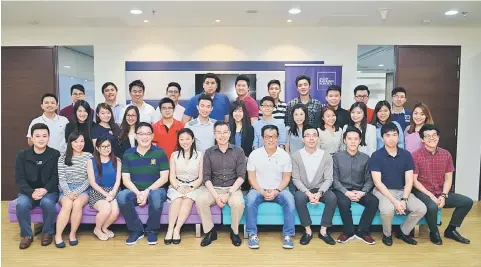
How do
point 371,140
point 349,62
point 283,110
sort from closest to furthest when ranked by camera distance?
point 371,140
point 283,110
point 349,62

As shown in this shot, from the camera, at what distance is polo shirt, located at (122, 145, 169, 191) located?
4121mm

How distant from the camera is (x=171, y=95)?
5172mm

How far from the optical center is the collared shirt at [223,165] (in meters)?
4.14

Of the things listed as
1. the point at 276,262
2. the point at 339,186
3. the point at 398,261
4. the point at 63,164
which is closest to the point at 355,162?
the point at 339,186

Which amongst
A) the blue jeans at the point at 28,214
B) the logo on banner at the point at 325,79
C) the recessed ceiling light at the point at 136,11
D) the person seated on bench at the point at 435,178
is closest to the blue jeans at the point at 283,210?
the person seated on bench at the point at 435,178

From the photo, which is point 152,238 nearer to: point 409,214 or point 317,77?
point 409,214

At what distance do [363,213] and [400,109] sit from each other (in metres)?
1.62

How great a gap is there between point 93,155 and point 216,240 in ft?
5.11

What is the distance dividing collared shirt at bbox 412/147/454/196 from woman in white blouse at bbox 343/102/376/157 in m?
0.48

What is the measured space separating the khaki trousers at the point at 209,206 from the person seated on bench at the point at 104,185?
0.87 m

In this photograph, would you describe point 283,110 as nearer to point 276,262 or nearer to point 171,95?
point 171,95

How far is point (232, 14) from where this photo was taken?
5449 mm

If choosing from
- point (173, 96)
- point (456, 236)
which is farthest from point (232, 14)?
point (456, 236)

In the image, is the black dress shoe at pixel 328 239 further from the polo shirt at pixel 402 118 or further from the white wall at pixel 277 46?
the white wall at pixel 277 46
